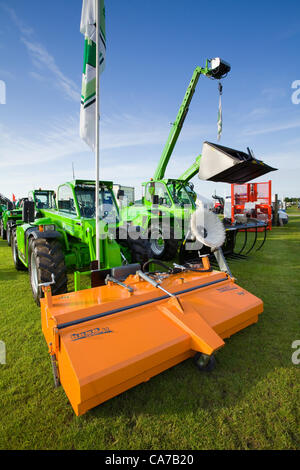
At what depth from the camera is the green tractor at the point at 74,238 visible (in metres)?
3.49

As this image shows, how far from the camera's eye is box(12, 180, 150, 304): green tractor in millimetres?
3488

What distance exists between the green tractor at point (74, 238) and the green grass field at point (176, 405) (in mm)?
952

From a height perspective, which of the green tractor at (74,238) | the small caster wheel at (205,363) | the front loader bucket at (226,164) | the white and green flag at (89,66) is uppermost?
the white and green flag at (89,66)

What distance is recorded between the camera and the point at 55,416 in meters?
1.81

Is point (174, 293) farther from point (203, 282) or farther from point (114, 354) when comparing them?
point (114, 354)

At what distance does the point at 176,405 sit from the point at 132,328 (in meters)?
0.69

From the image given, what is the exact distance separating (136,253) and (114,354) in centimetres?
293

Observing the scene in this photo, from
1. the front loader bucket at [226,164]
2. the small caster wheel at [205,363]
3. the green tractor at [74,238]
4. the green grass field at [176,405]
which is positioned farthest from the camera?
the front loader bucket at [226,164]

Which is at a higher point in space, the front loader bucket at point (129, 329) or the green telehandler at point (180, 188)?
the green telehandler at point (180, 188)

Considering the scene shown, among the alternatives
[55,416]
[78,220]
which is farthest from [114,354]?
[78,220]

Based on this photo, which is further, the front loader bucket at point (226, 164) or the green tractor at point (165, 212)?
the green tractor at point (165, 212)

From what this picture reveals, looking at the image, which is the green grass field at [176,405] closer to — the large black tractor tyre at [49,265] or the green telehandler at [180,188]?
the large black tractor tyre at [49,265]

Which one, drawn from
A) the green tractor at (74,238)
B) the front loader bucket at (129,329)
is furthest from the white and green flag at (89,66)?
the front loader bucket at (129,329)

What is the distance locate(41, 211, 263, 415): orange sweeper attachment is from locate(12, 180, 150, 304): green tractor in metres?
0.90
